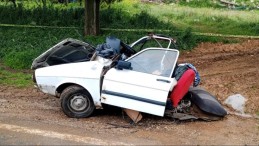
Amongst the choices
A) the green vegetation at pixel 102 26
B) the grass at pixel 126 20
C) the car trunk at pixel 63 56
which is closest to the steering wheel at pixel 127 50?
the car trunk at pixel 63 56

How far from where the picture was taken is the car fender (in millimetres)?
8422

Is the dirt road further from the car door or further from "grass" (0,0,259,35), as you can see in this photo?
"grass" (0,0,259,35)

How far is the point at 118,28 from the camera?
17250 mm

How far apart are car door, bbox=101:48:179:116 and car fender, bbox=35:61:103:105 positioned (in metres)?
0.20

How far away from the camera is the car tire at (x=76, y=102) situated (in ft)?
27.9

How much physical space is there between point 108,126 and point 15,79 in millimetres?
4438

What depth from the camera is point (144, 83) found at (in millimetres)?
8164

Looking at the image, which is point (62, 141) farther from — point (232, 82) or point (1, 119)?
point (232, 82)

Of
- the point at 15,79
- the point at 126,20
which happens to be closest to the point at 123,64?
the point at 15,79

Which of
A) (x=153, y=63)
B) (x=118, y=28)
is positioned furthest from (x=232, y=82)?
(x=118, y=28)

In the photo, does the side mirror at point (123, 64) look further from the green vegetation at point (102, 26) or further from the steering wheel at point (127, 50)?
the green vegetation at point (102, 26)

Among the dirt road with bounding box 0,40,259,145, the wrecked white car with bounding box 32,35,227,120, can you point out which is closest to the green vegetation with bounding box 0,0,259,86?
the dirt road with bounding box 0,40,259,145

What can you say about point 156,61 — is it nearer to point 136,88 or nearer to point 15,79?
point 136,88

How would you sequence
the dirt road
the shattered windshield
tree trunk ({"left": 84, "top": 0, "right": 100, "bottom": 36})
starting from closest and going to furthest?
the dirt road, the shattered windshield, tree trunk ({"left": 84, "top": 0, "right": 100, "bottom": 36})
